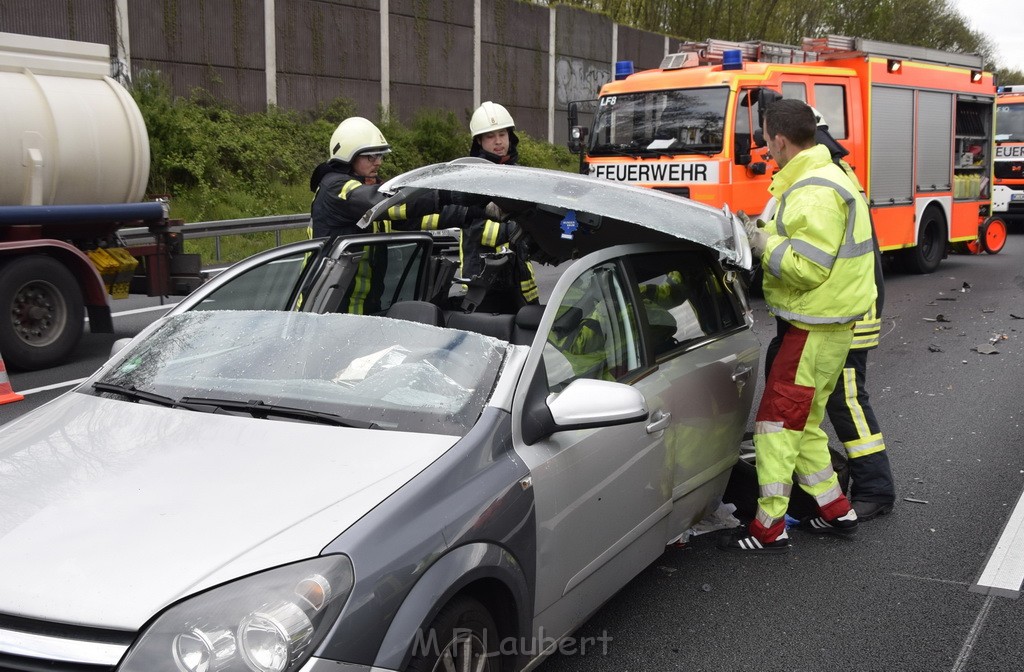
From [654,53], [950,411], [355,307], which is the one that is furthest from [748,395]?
[654,53]

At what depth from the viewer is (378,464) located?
106 inches

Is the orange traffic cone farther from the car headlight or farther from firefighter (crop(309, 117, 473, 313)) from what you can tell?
the car headlight

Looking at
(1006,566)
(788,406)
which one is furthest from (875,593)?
(788,406)

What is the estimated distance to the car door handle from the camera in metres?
3.64

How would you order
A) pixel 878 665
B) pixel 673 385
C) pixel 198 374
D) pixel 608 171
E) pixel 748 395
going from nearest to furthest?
pixel 198 374 < pixel 878 665 < pixel 673 385 < pixel 748 395 < pixel 608 171

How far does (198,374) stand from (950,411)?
5583mm

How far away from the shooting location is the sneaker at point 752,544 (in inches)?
179

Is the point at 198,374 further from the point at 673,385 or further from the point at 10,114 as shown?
the point at 10,114

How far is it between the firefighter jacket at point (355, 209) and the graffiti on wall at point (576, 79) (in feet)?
82.8

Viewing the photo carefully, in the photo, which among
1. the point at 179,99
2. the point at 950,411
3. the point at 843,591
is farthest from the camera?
the point at 179,99

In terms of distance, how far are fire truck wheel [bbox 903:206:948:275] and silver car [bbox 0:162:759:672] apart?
1119cm

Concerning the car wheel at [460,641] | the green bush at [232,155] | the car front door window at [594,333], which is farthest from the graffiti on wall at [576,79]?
the car wheel at [460,641]

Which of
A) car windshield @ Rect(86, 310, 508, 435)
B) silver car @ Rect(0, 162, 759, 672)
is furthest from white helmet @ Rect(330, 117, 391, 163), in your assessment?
car windshield @ Rect(86, 310, 508, 435)

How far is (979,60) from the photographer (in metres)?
16.1
